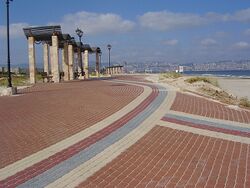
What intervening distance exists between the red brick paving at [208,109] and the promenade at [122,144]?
0.12 ft

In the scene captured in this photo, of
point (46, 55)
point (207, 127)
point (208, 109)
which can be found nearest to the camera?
point (207, 127)

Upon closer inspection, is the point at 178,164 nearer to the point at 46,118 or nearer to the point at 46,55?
the point at 46,118

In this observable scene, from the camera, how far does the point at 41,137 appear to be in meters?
10.0

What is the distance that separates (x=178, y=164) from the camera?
8227mm

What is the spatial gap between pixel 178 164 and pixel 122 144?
1.78 metres

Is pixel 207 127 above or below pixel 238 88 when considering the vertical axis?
above

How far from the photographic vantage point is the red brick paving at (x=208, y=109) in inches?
545

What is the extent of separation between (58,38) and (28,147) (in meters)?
23.6

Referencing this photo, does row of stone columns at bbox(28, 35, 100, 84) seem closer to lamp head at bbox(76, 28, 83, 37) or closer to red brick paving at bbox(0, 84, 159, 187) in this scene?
lamp head at bbox(76, 28, 83, 37)

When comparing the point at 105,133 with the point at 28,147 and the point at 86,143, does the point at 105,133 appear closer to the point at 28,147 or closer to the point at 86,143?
the point at 86,143

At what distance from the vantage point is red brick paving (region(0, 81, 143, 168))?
935cm

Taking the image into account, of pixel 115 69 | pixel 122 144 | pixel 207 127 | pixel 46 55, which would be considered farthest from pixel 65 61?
pixel 115 69

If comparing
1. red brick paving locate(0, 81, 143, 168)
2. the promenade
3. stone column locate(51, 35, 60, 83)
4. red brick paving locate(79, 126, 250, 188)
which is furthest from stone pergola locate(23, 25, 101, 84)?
red brick paving locate(79, 126, 250, 188)

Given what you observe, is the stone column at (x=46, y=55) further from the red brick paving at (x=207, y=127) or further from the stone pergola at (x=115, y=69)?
the red brick paving at (x=207, y=127)
